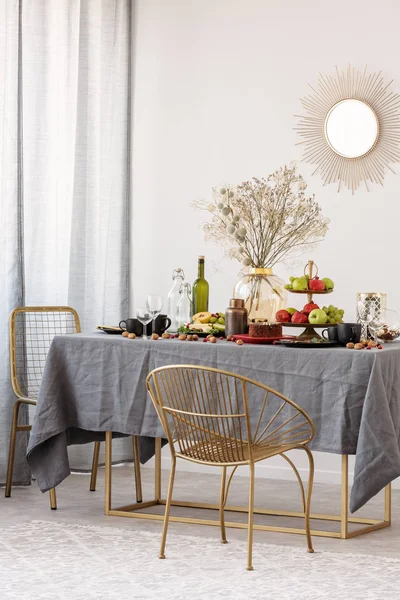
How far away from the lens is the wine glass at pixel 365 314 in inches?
138

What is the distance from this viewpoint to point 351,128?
4664 millimetres

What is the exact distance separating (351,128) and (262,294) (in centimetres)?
135

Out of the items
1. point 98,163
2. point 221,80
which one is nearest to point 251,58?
point 221,80

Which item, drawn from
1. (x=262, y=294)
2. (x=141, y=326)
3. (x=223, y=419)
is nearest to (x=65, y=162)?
(x=141, y=326)

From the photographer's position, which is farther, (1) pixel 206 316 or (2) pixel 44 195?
(2) pixel 44 195

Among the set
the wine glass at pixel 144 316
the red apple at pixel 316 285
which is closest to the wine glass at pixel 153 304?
the wine glass at pixel 144 316

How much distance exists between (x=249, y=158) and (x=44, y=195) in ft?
3.74

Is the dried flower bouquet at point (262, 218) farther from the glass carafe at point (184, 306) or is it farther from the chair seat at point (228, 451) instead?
the chair seat at point (228, 451)

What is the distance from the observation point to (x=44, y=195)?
180 inches

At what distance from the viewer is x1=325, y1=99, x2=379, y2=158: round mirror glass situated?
4629 millimetres

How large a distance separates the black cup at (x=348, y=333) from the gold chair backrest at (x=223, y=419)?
14.0 inches

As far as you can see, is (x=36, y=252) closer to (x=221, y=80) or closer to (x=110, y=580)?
(x=221, y=80)

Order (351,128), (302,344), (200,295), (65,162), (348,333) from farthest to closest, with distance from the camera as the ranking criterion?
(65,162), (351,128), (200,295), (348,333), (302,344)

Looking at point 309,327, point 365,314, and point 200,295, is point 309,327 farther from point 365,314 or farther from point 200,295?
point 200,295
